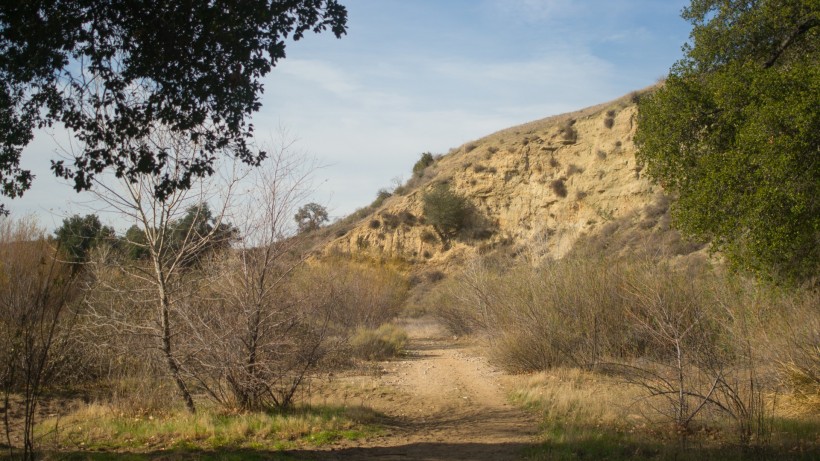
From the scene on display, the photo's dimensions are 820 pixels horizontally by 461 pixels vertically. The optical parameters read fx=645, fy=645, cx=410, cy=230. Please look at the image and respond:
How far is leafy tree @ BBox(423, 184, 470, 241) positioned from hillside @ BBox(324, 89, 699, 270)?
1.80 feet

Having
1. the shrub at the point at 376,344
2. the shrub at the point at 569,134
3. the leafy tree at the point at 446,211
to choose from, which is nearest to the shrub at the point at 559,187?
the shrub at the point at 569,134

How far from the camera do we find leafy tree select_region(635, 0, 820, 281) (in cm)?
949

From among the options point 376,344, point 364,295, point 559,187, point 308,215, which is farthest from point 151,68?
point 559,187

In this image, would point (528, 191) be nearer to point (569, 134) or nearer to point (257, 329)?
point (569, 134)

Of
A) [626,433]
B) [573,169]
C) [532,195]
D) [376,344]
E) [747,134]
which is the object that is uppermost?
[573,169]

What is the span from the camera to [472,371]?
17578 millimetres

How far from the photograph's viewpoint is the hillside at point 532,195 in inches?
1432

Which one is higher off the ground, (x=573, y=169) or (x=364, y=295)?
(x=573, y=169)

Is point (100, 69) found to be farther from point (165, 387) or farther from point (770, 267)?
point (770, 267)

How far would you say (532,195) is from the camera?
1663 inches

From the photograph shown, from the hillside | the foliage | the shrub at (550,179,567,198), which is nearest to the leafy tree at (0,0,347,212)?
the hillside

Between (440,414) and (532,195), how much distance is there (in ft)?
104

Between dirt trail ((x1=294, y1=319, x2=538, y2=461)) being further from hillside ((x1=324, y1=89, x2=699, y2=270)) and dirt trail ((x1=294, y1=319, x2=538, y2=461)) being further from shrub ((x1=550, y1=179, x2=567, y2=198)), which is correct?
shrub ((x1=550, y1=179, x2=567, y2=198))

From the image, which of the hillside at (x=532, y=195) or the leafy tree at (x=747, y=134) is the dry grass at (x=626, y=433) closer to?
the leafy tree at (x=747, y=134)
